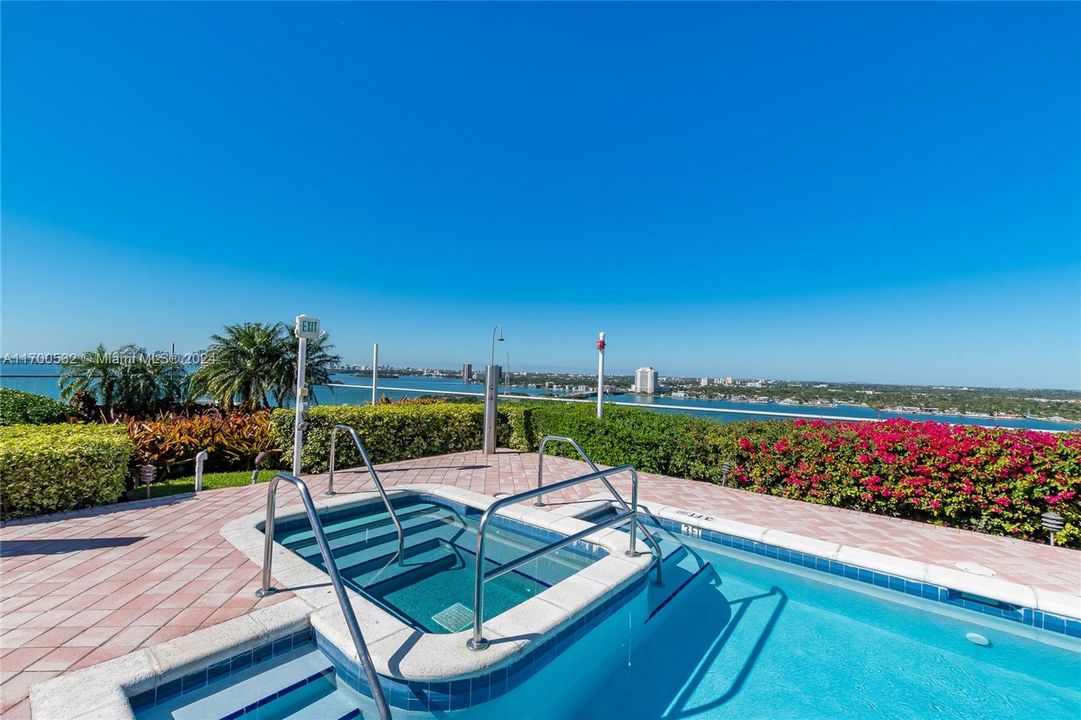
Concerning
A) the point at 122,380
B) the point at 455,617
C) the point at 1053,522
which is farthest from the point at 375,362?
the point at 1053,522

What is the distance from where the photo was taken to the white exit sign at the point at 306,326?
5047 mm

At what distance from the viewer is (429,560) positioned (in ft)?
12.0

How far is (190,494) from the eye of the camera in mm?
4629

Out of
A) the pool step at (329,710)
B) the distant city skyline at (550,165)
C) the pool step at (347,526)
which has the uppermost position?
the distant city skyline at (550,165)

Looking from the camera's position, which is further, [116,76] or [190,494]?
[116,76]

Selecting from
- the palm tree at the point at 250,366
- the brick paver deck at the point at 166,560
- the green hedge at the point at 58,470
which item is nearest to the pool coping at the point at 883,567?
the brick paver deck at the point at 166,560

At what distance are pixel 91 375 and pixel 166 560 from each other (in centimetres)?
793

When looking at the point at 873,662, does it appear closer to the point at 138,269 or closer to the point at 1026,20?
the point at 1026,20

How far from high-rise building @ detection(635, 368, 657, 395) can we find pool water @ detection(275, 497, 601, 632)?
5.11 meters

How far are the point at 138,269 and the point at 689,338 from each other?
20155 mm

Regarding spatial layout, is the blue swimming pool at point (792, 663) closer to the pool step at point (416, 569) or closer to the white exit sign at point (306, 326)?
the pool step at point (416, 569)

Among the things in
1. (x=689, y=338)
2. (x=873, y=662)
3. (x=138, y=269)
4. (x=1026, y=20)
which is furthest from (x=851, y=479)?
(x=138, y=269)

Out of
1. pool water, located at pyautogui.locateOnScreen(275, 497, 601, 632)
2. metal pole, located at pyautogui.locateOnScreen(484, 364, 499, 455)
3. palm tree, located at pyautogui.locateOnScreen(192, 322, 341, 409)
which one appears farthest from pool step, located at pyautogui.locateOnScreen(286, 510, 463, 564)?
palm tree, located at pyautogui.locateOnScreen(192, 322, 341, 409)

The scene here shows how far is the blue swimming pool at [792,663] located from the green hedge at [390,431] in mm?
4302
